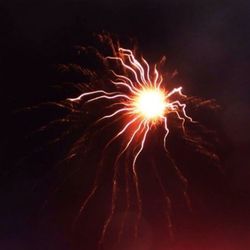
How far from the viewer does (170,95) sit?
1786cm

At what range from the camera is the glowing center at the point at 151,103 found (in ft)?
57.7

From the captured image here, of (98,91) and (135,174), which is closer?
(98,91)

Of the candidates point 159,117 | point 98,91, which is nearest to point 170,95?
point 159,117

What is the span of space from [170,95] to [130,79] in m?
0.97

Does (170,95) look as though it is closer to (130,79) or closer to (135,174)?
(130,79)

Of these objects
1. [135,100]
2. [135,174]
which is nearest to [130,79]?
[135,100]

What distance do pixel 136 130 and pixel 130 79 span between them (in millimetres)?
1174

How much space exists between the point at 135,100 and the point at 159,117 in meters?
0.66

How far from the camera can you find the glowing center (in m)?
17.6

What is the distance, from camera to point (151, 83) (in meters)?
17.5

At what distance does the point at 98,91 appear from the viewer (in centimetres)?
1750

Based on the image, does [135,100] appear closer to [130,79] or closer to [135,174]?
[130,79]

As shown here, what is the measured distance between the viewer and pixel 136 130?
18.0 meters

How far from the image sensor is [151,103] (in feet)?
58.1
